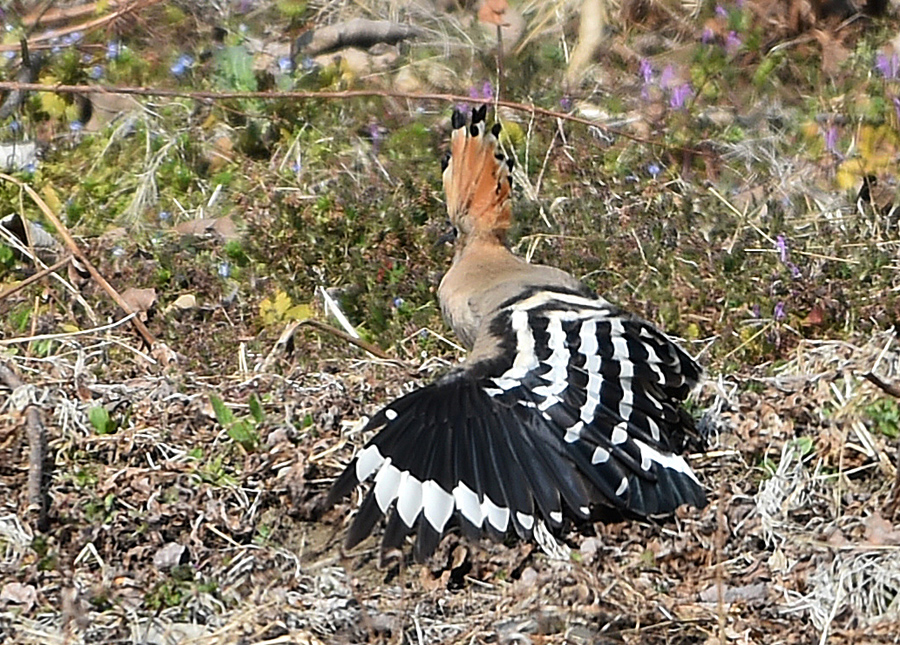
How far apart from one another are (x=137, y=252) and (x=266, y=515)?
1.83m

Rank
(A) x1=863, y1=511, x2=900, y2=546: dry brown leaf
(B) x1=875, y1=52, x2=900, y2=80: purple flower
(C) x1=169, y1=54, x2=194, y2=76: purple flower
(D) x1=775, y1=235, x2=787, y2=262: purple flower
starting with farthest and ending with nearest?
(C) x1=169, y1=54, x2=194, y2=76: purple flower, (B) x1=875, y1=52, x2=900, y2=80: purple flower, (D) x1=775, y1=235, x2=787, y2=262: purple flower, (A) x1=863, y1=511, x2=900, y2=546: dry brown leaf

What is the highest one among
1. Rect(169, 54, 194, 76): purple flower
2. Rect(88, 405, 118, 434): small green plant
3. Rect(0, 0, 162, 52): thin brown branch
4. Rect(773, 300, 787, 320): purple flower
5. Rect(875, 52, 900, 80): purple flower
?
Rect(0, 0, 162, 52): thin brown branch

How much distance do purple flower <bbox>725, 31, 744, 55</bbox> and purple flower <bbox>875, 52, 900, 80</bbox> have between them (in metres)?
0.71

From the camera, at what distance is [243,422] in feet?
12.2

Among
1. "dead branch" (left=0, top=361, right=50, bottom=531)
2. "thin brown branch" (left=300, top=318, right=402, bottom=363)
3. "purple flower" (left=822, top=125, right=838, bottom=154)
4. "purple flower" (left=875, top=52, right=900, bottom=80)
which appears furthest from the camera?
"purple flower" (left=875, top=52, right=900, bottom=80)

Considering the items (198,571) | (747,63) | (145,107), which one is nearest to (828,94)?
(747,63)

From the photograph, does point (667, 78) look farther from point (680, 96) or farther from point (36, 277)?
point (36, 277)

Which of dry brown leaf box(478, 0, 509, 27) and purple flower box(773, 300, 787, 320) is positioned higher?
Result: dry brown leaf box(478, 0, 509, 27)

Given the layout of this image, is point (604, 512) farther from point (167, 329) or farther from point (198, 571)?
point (167, 329)

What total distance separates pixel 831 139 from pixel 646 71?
93cm

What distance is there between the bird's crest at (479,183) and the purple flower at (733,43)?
1938mm

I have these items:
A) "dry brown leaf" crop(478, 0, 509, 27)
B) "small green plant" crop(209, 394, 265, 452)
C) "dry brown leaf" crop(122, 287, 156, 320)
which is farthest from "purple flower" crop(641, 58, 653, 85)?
"small green plant" crop(209, 394, 265, 452)

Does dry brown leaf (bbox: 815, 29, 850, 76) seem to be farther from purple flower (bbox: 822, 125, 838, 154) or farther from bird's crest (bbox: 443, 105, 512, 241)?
bird's crest (bbox: 443, 105, 512, 241)

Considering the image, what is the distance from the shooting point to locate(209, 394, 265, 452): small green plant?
368cm
